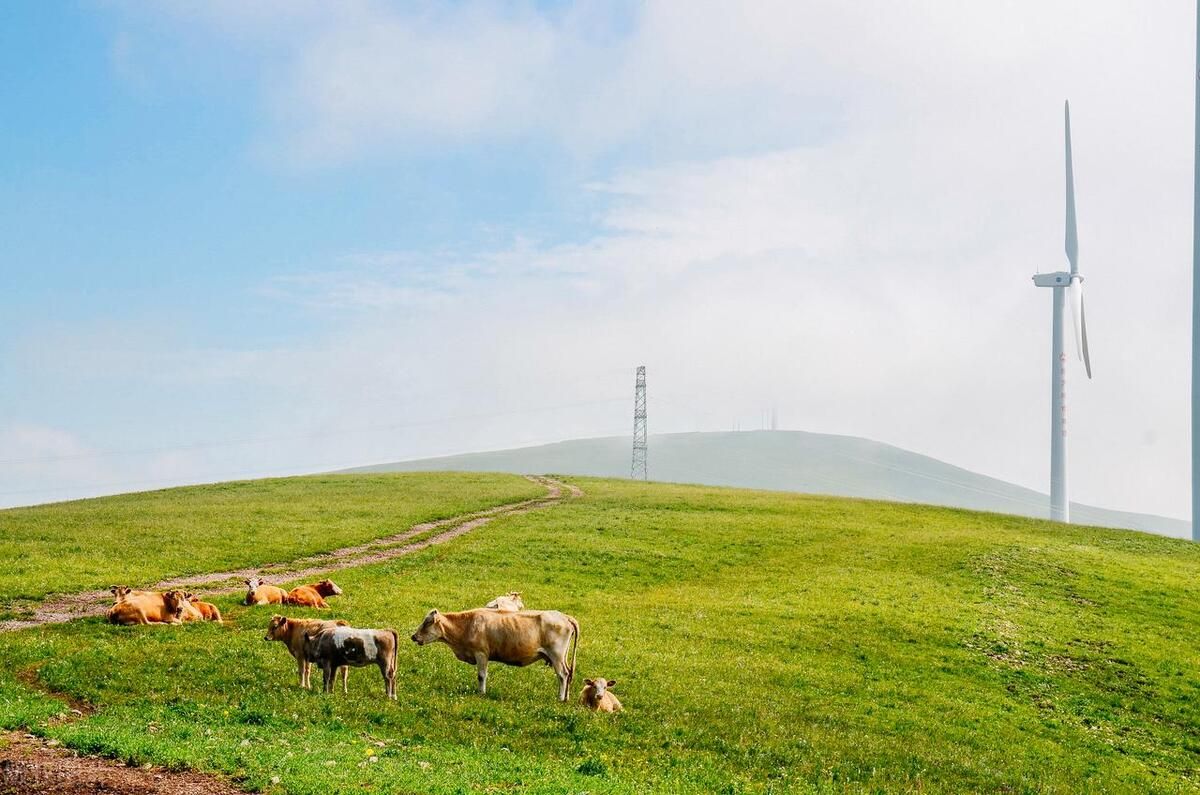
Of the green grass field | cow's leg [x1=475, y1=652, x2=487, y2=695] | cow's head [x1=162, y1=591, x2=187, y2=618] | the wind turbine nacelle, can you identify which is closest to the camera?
the green grass field

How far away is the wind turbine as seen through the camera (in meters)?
98.3

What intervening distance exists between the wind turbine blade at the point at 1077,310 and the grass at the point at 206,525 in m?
63.0

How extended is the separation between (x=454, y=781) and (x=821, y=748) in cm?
872

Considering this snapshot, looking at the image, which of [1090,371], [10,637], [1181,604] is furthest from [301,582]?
[1090,371]

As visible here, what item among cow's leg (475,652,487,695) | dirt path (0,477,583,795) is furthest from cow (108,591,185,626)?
cow's leg (475,652,487,695)

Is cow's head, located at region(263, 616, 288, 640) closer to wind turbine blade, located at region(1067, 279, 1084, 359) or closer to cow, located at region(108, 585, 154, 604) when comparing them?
cow, located at region(108, 585, 154, 604)

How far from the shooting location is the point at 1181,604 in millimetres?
40219

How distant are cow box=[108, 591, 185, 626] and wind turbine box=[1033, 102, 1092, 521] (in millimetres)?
91775

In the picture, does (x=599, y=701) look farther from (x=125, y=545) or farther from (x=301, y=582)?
(x=125, y=545)

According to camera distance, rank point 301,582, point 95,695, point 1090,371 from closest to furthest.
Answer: point 95,695, point 301,582, point 1090,371

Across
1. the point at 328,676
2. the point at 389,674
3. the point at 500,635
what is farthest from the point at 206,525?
the point at 500,635

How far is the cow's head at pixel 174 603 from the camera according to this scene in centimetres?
2634

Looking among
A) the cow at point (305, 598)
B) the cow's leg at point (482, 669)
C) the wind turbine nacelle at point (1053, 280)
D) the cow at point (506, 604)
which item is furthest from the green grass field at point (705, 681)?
the wind turbine nacelle at point (1053, 280)

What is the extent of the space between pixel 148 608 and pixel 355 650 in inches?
421
